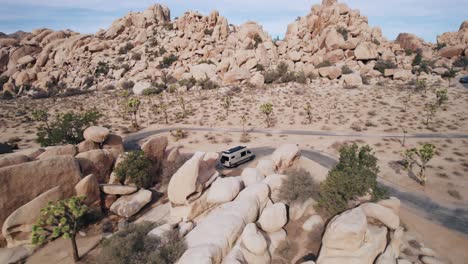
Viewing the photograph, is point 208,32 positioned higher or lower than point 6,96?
higher

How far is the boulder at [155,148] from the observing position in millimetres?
26870

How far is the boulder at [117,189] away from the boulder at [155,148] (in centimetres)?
486

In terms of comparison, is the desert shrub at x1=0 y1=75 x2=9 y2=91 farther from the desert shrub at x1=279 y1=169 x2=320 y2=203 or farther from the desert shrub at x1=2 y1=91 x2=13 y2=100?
the desert shrub at x1=279 y1=169 x2=320 y2=203

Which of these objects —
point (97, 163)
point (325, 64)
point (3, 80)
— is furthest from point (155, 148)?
point (3, 80)

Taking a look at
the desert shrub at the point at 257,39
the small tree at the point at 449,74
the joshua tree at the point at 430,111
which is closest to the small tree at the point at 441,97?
the joshua tree at the point at 430,111

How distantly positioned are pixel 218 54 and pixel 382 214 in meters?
83.9

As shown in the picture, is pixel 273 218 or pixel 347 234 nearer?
pixel 347 234

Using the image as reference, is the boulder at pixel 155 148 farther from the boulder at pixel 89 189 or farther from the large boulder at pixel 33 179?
the large boulder at pixel 33 179

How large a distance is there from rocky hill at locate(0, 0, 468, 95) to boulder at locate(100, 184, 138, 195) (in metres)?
58.3

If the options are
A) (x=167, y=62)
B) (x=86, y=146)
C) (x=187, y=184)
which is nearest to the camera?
(x=187, y=184)

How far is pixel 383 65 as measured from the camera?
7812 centimetres

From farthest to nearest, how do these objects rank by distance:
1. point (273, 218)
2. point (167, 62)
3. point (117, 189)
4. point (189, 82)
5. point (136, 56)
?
point (136, 56) < point (167, 62) < point (189, 82) < point (117, 189) < point (273, 218)

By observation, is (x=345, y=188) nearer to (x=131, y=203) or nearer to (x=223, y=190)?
(x=223, y=190)

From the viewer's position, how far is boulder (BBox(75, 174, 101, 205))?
2022cm
